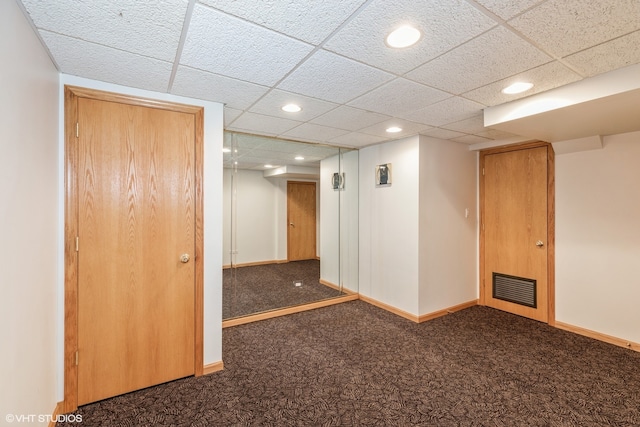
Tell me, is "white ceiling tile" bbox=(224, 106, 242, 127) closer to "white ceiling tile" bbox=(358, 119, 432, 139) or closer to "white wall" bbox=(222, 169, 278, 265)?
"white ceiling tile" bbox=(358, 119, 432, 139)

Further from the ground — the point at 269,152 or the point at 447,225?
the point at 269,152

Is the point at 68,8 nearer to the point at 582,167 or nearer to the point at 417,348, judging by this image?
the point at 417,348

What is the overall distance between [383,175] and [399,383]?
268 cm

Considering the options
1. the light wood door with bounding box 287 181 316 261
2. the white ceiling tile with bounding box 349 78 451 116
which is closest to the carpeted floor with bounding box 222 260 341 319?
the light wood door with bounding box 287 181 316 261

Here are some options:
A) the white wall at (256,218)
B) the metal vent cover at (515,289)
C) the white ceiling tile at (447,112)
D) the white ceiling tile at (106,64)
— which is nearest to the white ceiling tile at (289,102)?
the white ceiling tile at (106,64)

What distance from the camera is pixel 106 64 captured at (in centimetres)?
191

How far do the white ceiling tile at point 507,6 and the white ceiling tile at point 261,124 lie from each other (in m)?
2.11

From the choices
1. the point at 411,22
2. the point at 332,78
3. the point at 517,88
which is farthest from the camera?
the point at 517,88

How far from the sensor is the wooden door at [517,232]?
149 inches

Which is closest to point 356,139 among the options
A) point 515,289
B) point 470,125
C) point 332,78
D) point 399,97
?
point 470,125

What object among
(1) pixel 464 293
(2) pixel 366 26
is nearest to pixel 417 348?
(1) pixel 464 293

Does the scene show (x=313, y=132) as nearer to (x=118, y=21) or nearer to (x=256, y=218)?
(x=118, y=21)

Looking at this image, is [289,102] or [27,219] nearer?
[27,219]

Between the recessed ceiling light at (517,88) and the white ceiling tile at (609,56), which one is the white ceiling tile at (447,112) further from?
the white ceiling tile at (609,56)
